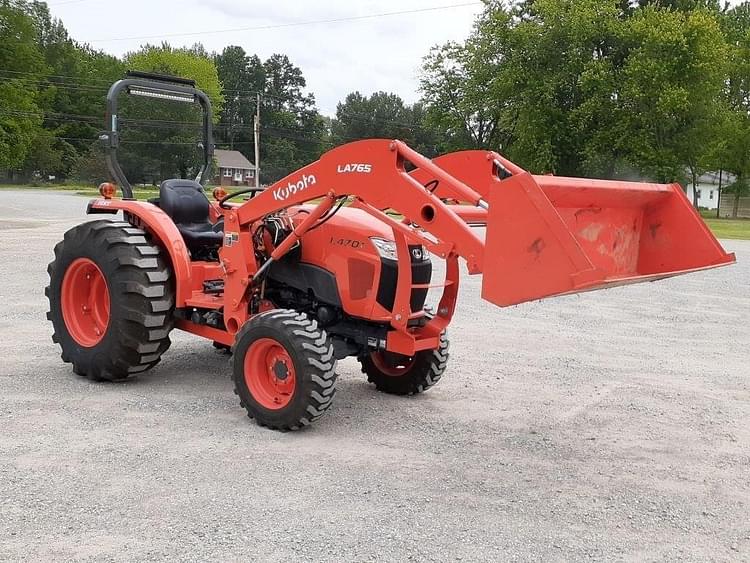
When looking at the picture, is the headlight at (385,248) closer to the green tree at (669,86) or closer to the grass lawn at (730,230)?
the grass lawn at (730,230)

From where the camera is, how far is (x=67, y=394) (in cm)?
579

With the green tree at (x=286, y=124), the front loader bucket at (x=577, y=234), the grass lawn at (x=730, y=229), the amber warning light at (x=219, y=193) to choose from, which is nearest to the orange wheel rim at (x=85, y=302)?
the amber warning light at (x=219, y=193)

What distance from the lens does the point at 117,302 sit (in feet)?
19.4

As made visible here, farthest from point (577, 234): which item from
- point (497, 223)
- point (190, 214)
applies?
point (190, 214)

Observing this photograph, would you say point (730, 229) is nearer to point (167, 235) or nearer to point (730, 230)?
point (730, 230)

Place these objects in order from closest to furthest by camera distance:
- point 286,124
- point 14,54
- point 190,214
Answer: point 190,214
point 14,54
point 286,124

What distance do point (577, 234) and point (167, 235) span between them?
318 cm

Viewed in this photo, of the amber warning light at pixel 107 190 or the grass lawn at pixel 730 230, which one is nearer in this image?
the amber warning light at pixel 107 190

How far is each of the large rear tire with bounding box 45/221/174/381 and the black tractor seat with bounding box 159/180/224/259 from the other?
392 millimetres

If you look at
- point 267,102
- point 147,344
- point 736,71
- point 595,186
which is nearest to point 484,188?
point 595,186

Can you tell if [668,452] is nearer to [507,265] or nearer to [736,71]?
[507,265]

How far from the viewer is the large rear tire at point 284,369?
192 inches

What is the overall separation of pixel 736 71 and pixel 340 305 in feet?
164

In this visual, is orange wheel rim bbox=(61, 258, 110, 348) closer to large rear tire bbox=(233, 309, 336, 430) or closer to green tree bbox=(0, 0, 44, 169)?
large rear tire bbox=(233, 309, 336, 430)
